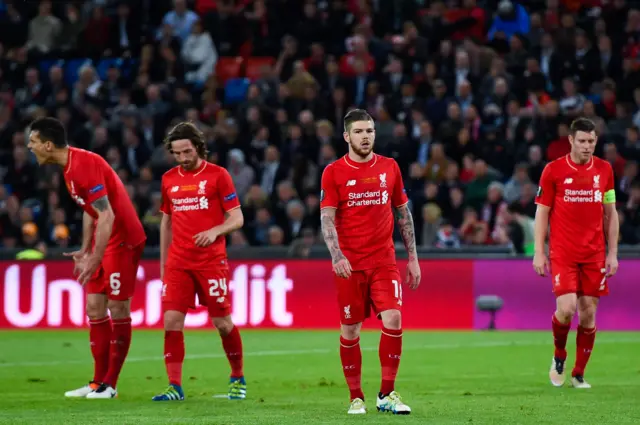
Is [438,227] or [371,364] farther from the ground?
[438,227]

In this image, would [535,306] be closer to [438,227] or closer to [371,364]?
[438,227]

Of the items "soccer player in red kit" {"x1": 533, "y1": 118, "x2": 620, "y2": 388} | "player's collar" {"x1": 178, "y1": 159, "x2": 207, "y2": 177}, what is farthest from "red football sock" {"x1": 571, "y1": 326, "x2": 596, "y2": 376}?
"player's collar" {"x1": 178, "y1": 159, "x2": 207, "y2": 177}

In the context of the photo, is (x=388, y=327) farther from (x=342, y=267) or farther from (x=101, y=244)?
(x=101, y=244)

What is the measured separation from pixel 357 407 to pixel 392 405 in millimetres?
259

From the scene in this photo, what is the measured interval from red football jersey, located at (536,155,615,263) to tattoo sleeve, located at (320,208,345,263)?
3112 mm

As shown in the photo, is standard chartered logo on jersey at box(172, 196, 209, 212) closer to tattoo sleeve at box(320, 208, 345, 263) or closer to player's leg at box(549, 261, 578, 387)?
tattoo sleeve at box(320, 208, 345, 263)

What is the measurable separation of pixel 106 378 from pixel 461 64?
13413 mm

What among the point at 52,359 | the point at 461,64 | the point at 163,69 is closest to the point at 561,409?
the point at 52,359

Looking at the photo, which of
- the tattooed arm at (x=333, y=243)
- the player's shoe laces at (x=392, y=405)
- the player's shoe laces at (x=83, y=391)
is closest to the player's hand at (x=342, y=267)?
the tattooed arm at (x=333, y=243)

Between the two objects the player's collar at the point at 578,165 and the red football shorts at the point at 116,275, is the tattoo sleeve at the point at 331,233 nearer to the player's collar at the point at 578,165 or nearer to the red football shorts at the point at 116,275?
the red football shorts at the point at 116,275

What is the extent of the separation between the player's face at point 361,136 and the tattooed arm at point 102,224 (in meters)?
2.41

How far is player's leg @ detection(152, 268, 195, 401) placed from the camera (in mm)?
11180

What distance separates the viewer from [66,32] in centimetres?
2744

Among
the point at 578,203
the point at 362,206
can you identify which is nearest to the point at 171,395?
the point at 362,206
